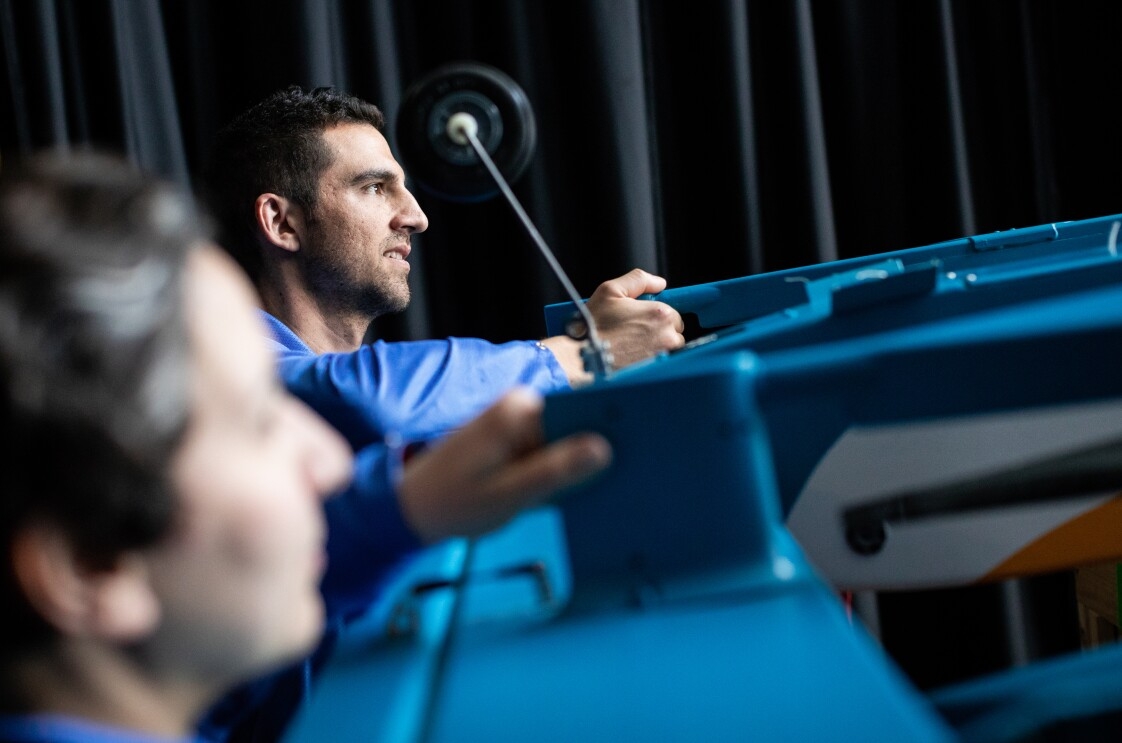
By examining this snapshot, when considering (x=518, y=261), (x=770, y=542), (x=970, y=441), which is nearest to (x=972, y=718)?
(x=770, y=542)

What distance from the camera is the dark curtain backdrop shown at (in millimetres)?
1834

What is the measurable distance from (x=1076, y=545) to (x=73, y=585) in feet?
2.07

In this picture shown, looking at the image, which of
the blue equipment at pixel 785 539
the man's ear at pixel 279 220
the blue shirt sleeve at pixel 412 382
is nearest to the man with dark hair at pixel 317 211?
the man's ear at pixel 279 220

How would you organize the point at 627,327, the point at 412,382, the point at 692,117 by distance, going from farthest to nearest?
the point at 692,117, the point at 627,327, the point at 412,382

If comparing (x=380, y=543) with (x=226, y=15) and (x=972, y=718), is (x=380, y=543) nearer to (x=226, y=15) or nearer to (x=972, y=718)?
(x=972, y=718)

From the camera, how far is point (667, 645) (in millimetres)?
470

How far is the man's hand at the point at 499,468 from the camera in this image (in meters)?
0.50

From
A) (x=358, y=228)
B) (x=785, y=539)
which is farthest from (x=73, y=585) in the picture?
(x=358, y=228)

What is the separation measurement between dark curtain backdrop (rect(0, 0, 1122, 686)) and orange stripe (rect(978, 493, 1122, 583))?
117cm

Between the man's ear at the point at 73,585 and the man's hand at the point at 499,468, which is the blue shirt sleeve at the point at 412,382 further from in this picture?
the man's ear at the point at 73,585

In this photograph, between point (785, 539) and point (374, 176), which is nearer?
point (785, 539)

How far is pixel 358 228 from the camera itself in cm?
153

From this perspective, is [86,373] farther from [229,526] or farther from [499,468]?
[499,468]

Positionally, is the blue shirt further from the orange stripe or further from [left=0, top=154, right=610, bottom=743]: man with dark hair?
the orange stripe
